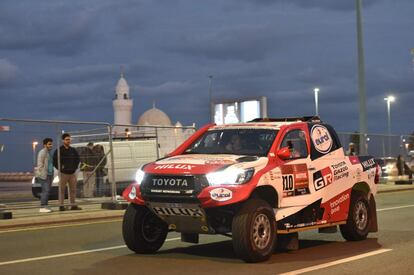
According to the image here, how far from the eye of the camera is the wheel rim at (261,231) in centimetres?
848

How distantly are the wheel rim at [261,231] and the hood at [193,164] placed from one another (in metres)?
0.79

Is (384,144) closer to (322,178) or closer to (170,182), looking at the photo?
(322,178)

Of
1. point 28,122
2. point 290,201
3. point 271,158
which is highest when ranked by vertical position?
point 28,122

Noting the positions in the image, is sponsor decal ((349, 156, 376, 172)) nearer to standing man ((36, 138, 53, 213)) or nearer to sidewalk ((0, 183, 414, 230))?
sidewalk ((0, 183, 414, 230))

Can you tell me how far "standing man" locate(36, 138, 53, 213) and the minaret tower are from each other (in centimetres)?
10455

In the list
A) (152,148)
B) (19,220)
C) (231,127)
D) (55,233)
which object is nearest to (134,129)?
(152,148)

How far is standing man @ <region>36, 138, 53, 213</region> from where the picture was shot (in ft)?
55.4

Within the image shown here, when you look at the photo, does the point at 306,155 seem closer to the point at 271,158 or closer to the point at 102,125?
the point at 271,158

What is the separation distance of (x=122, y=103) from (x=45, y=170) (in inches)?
4177

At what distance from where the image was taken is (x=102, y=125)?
61.4ft

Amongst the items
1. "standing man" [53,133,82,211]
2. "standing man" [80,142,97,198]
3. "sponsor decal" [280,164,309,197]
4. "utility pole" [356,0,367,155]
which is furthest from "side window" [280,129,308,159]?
"utility pole" [356,0,367,155]

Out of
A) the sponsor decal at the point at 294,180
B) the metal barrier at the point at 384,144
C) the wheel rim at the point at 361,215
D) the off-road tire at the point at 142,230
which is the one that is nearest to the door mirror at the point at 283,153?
the sponsor decal at the point at 294,180

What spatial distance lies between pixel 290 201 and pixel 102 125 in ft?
34.0

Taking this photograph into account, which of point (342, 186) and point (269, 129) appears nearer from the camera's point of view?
point (269, 129)
